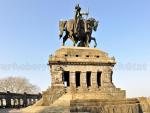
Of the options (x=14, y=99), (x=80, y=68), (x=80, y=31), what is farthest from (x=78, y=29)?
(x=14, y=99)

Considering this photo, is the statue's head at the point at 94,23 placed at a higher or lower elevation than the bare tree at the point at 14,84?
higher

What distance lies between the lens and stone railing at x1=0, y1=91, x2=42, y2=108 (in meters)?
60.7

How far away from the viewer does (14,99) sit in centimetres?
6481

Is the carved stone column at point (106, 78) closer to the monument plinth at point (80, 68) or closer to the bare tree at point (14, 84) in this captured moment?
the monument plinth at point (80, 68)

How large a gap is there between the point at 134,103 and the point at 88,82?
28.5 m

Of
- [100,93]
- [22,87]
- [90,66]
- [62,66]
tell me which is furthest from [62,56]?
[22,87]

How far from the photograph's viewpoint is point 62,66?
4244 cm

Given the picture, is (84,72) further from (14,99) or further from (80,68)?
(14,99)

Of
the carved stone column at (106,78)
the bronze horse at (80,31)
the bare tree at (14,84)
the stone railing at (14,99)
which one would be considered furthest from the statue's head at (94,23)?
the bare tree at (14,84)

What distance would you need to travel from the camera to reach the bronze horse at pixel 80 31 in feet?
152

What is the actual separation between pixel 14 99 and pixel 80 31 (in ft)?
82.2

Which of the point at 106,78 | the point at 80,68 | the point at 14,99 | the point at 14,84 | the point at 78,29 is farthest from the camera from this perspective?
the point at 14,84

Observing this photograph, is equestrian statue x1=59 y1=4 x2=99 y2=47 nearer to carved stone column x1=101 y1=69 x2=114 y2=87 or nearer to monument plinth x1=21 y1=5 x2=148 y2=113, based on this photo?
monument plinth x1=21 y1=5 x2=148 y2=113

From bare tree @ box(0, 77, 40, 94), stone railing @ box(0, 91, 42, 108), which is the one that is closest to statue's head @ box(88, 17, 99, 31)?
stone railing @ box(0, 91, 42, 108)
